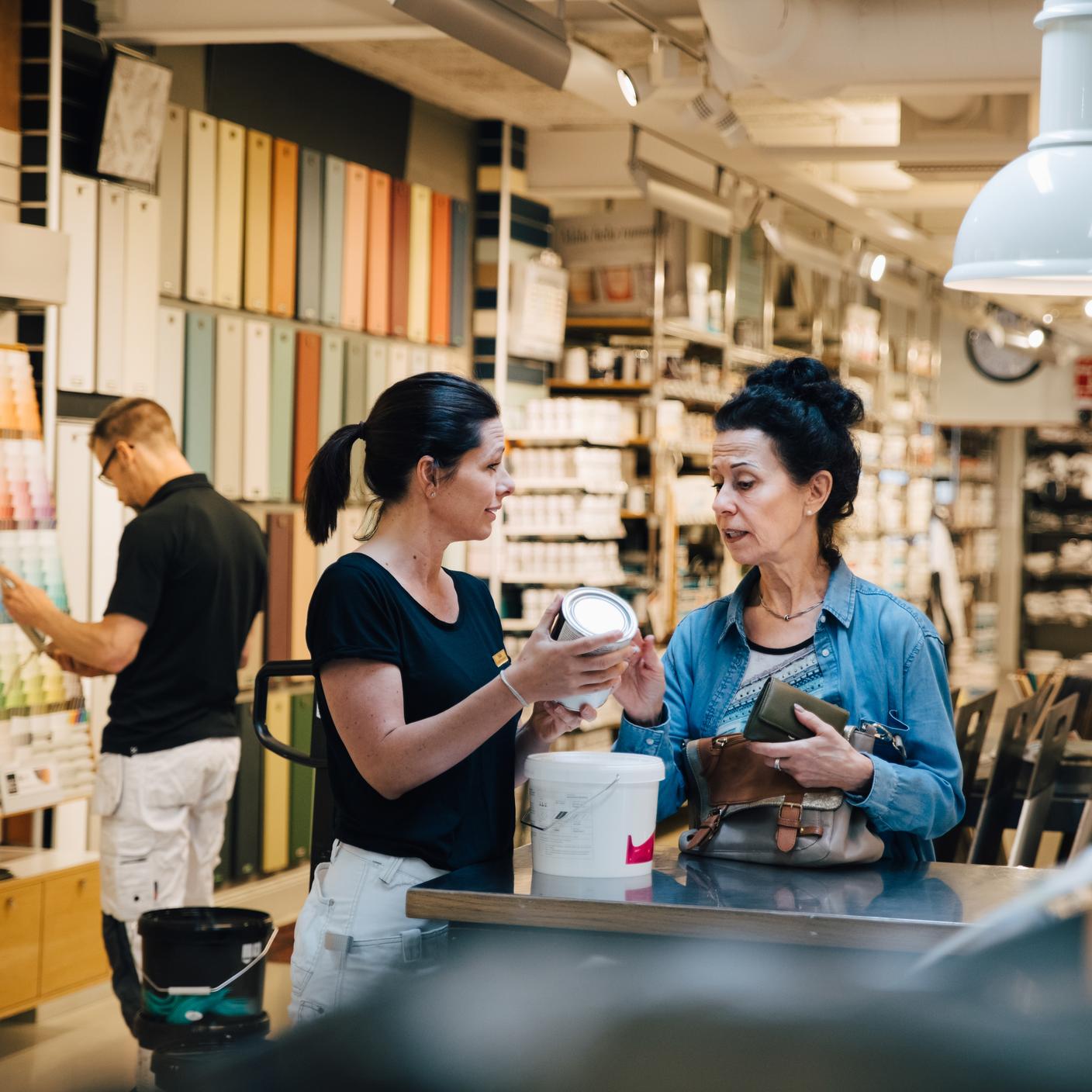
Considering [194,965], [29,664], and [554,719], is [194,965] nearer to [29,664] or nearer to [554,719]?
[29,664]

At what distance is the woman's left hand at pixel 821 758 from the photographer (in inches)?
85.4

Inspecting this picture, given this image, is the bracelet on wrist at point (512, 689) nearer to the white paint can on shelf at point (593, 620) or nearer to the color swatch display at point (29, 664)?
the white paint can on shelf at point (593, 620)

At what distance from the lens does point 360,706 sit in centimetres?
212

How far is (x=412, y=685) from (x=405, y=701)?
3 centimetres

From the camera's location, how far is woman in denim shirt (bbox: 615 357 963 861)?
7.59 ft

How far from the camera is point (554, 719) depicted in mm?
2330

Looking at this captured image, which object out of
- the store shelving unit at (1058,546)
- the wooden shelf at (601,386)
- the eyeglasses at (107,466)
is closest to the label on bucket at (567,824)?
the eyeglasses at (107,466)

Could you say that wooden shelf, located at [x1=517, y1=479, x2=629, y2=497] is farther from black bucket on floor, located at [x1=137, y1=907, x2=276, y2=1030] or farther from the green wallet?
the green wallet

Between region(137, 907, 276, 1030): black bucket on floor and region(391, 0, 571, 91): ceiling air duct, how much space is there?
2.43m

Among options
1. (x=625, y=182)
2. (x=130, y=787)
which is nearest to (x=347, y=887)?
(x=130, y=787)

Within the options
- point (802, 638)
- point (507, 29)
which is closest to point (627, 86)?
point (507, 29)

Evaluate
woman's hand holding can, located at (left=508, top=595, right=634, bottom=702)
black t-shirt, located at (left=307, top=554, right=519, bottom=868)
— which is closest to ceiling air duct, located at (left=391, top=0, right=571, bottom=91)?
black t-shirt, located at (left=307, top=554, right=519, bottom=868)

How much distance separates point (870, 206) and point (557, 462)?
423 cm

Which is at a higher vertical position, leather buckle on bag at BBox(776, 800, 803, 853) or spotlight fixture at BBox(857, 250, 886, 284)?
spotlight fixture at BBox(857, 250, 886, 284)
